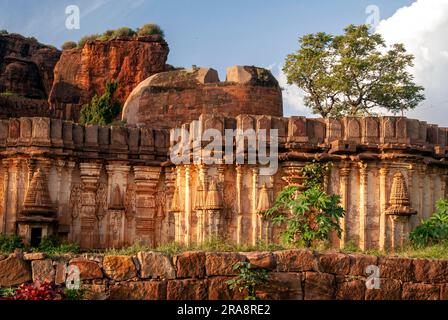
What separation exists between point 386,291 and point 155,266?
349cm

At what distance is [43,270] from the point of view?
31.5 ft

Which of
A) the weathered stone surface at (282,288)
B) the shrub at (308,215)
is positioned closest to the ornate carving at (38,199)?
the shrub at (308,215)

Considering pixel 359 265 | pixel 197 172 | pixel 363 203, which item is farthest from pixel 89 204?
pixel 359 265

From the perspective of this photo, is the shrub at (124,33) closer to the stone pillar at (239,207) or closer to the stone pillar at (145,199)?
the stone pillar at (145,199)

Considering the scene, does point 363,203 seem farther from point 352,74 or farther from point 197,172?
point 352,74

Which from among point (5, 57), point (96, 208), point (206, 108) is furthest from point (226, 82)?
point (5, 57)

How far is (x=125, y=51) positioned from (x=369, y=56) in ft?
75.2

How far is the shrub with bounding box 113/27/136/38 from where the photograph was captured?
50947 millimetres

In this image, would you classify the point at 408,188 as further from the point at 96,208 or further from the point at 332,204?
the point at 96,208

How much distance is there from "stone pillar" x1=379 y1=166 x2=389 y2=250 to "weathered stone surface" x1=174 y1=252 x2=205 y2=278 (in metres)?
8.14

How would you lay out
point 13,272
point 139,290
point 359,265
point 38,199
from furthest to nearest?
point 38,199 → point 359,265 → point 139,290 → point 13,272

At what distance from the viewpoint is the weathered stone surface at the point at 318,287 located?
10305mm

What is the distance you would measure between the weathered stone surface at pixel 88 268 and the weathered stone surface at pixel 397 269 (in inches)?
166
